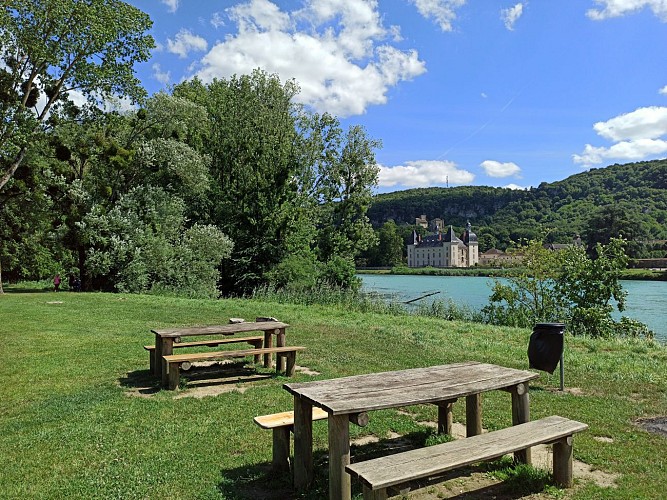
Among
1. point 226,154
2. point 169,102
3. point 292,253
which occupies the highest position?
point 169,102

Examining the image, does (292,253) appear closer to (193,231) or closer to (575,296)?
(193,231)

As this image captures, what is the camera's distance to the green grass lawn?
3643mm

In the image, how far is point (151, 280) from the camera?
23.0m

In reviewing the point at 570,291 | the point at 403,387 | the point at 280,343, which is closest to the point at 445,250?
the point at 570,291

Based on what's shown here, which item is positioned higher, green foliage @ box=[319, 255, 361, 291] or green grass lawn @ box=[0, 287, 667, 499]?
green foliage @ box=[319, 255, 361, 291]

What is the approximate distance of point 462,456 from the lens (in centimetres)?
302

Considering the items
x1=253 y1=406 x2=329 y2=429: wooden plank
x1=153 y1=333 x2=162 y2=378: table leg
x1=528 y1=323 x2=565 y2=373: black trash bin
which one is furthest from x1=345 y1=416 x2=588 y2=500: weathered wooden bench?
x1=153 y1=333 x2=162 y2=378: table leg

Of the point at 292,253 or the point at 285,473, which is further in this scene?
the point at 292,253

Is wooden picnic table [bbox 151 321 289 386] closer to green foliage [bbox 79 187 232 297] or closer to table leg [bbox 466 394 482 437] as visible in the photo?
table leg [bbox 466 394 482 437]

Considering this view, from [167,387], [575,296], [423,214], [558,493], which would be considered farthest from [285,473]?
[423,214]

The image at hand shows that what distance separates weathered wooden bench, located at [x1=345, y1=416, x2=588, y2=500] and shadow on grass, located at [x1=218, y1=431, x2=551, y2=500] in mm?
291

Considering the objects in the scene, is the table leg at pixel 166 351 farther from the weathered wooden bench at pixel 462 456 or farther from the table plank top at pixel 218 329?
the weathered wooden bench at pixel 462 456

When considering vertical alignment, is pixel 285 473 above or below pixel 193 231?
below

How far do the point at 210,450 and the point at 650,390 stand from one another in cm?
565
